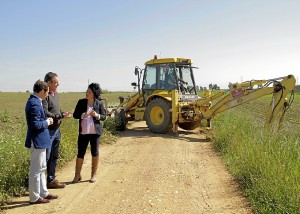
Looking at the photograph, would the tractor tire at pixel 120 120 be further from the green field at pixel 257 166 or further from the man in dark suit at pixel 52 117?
the man in dark suit at pixel 52 117

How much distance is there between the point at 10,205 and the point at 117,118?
822 centimetres

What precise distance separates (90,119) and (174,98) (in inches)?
237

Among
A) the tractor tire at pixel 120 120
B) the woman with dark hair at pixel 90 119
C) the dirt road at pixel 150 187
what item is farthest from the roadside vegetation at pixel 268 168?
the tractor tire at pixel 120 120

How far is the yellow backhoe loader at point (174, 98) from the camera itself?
37.6 feet

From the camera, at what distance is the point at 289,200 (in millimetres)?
4352

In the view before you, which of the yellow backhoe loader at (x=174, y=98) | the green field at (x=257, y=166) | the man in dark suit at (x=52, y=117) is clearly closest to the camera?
the green field at (x=257, y=166)

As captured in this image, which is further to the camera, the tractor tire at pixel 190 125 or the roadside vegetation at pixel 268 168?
the tractor tire at pixel 190 125

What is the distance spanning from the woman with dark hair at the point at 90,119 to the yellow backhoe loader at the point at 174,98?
19.3 ft

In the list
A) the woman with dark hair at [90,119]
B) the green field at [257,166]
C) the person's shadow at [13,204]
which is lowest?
the person's shadow at [13,204]

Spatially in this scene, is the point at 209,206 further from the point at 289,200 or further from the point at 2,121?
the point at 2,121

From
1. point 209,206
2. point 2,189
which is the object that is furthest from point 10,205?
point 209,206

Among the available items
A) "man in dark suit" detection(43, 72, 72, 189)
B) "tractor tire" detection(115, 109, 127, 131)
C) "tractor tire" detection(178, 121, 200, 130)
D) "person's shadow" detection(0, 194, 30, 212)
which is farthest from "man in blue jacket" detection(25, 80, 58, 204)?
"tractor tire" detection(178, 121, 200, 130)

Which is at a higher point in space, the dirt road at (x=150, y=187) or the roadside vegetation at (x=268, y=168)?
the roadside vegetation at (x=268, y=168)

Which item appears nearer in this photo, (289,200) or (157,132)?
(289,200)
